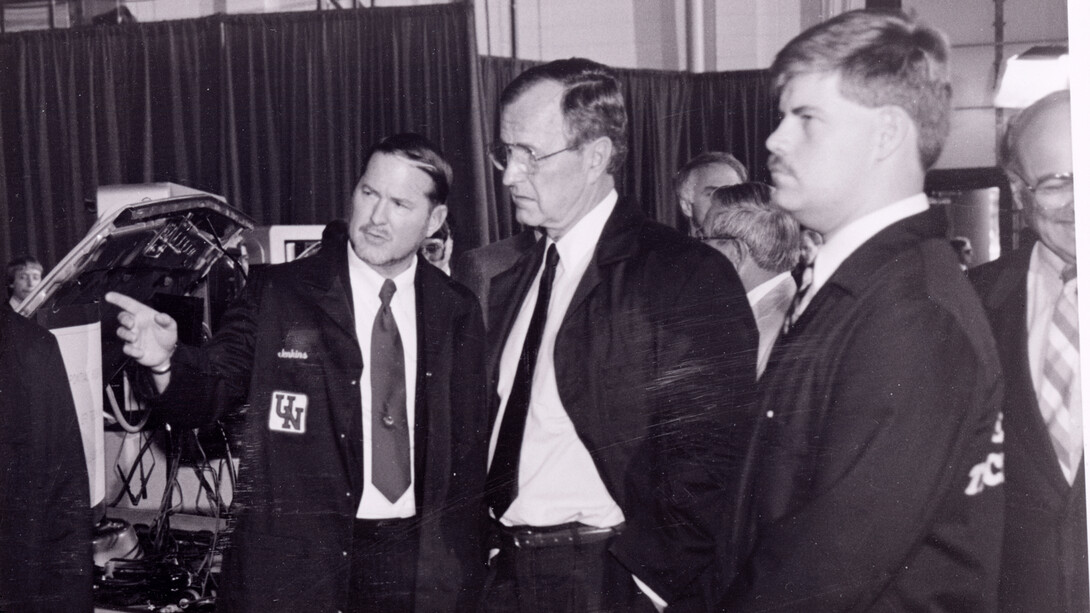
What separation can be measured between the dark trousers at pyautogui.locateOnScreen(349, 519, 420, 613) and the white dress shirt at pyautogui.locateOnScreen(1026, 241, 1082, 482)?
A: 3.98ft

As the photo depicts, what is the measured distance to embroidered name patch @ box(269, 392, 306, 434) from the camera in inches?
71.7

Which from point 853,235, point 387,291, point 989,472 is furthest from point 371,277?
point 989,472

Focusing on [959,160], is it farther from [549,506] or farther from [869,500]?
[549,506]

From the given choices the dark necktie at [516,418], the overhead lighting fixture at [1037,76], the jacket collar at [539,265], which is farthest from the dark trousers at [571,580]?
the overhead lighting fixture at [1037,76]

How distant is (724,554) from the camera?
4.77 feet

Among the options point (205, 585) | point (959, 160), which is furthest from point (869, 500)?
point (205, 585)

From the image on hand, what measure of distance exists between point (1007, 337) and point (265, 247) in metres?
1.58

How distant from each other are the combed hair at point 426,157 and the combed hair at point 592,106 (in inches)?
11.1

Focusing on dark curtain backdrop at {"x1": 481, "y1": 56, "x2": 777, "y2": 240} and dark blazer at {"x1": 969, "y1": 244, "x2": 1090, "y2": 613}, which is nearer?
dark blazer at {"x1": 969, "y1": 244, "x2": 1090, "y2": 613}

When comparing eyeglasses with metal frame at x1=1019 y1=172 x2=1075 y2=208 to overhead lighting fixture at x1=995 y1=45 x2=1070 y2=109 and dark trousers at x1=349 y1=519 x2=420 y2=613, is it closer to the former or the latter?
overhead lighting fixture at x1=995 y1=45 x2=1070 y2=109

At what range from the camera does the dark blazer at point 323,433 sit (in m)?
1.75

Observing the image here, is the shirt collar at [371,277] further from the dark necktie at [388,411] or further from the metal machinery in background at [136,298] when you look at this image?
the metal machinery in background at [136,298]

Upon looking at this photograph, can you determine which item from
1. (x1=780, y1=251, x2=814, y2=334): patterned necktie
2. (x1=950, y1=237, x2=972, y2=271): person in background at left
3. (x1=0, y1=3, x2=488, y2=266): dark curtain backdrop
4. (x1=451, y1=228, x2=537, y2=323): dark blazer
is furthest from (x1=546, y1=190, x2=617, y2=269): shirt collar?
(x1=950, y1=237, x2=972, y2=271): person in background at left

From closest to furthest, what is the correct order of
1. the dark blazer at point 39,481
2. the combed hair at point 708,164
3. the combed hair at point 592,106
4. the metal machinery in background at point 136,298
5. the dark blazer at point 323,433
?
the combed hair at point 708,164
the combed hair at point 592,106
the dark blazer at point 323,433
the dark blazer at point 39,481
the metal machinery in background at point 136,298
